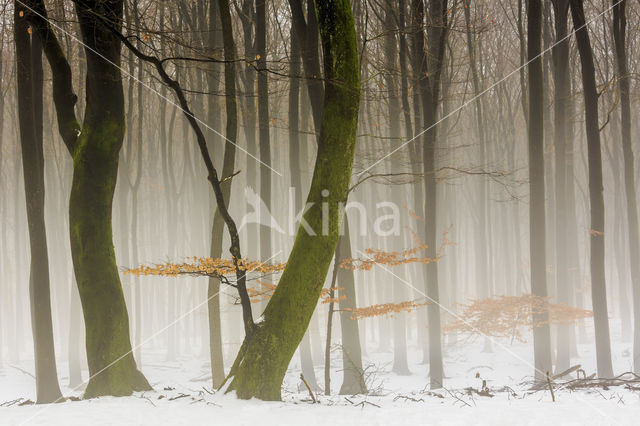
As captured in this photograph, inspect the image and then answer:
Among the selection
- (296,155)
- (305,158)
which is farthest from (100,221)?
(305,158)

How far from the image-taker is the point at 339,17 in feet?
22.1

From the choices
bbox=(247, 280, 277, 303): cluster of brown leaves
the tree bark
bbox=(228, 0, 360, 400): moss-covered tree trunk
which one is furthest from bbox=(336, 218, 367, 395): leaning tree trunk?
the tree bark

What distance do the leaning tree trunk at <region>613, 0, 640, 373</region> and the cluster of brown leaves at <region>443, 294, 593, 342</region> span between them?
1.78 metres

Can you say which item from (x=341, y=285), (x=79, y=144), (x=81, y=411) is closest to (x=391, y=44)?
(x=341, y=285)

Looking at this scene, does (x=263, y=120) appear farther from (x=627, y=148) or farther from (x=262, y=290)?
(x=627, y=148)

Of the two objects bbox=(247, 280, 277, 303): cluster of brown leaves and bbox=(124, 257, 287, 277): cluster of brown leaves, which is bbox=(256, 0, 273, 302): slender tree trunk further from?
bbox=(124, 257, 287, 277): cluster of brown leaves

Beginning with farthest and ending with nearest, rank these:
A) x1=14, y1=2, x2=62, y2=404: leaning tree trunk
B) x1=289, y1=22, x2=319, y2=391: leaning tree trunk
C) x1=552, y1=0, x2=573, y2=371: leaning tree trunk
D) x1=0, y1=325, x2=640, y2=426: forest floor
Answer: x1=552, y1=0, x2=573, y2=371: leaning tree trunk → x1=289, y1=22, x2=319, y2=391: leaning tree trunk → x1=14, y1=2, x2=62, y2=404: leaning tree trunk → x1=0, y1=325, x2=640, y2=426: forest floor

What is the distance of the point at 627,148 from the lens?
1296 cm

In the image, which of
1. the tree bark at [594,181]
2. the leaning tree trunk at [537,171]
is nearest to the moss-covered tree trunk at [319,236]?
the leaning tree trunk at [537,171]

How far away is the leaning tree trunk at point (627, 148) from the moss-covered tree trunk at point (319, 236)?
8.43m

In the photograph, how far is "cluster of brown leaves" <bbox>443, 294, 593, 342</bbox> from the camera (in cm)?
1161

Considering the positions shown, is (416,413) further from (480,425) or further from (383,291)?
(383,291)

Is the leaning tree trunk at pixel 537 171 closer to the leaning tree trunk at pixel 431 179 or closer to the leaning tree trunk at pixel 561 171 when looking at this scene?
the leaning tree trunk at pixel 431 179

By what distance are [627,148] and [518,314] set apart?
5.07 m
